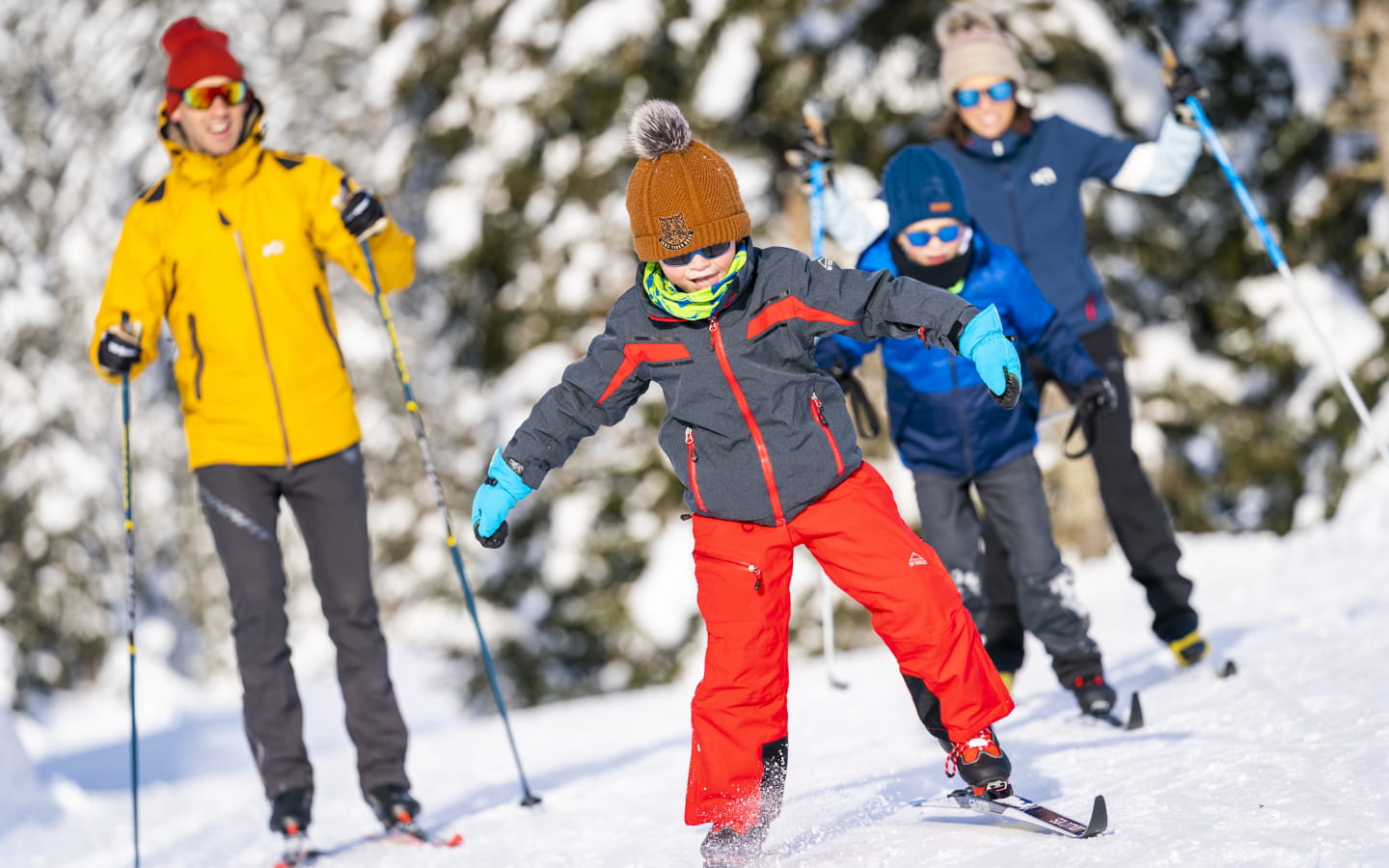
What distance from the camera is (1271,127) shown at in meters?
10.0

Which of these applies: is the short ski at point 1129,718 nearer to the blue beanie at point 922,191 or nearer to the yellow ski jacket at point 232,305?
the blue beanie at point 922,191

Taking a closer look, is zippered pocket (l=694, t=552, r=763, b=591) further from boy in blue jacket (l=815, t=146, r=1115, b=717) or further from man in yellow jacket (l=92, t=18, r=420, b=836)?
man in yellow jacket (l=92, t=18, r=420, b=836)

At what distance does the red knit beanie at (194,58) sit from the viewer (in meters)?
4.03

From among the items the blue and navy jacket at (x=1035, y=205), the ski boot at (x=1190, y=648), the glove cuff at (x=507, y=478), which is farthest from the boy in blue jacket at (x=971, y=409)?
the glove cuff at (x=507, y=478)

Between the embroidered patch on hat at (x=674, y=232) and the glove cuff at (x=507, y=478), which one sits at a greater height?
the embroidered patch on hat at (x=674, y=232)

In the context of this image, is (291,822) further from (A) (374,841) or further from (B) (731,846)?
(B) (731,846)

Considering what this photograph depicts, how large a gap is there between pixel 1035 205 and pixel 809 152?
0.83 meters

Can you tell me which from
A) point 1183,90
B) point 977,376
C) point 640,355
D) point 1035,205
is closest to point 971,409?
point 977,376

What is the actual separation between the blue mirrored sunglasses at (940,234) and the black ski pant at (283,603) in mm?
1834

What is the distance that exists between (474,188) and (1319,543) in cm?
715

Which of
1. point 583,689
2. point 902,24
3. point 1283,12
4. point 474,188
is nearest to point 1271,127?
point 1283,12

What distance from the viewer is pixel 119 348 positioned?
13.1ft

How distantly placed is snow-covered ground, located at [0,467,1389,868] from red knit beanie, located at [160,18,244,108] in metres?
2.35

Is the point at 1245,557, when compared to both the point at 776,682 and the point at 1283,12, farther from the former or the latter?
the point at 776,682
